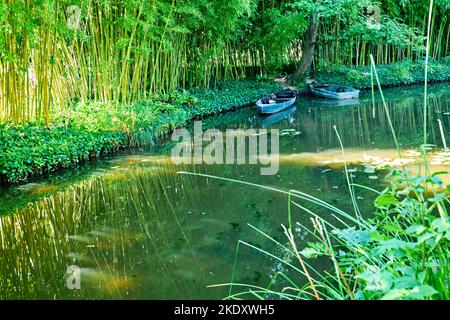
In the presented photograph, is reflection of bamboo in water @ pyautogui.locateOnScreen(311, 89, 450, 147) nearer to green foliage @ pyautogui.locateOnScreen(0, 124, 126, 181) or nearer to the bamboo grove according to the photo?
the bamboo grove

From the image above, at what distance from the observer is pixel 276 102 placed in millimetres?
10062

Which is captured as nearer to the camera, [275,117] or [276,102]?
[275,117]

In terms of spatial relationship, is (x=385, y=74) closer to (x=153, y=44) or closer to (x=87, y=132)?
(x=153, y=44)

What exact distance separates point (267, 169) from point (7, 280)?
3252 millimetres

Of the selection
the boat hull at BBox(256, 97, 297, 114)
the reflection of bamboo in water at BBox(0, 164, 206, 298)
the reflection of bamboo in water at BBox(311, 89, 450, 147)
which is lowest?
the reflection of bamboo in water at BBox(0, 164, 206, 298)

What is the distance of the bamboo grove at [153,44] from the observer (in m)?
5.97

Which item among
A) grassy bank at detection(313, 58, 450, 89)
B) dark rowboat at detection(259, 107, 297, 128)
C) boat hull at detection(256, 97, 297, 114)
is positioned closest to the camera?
dark rowboat at detection(259, 107, 297, 128)

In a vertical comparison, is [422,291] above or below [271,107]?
above

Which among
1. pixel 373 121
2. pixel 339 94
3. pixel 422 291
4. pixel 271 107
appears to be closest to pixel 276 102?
pixel 271 107

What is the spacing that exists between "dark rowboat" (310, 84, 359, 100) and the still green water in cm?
380

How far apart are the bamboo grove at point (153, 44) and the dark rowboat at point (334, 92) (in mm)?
1265

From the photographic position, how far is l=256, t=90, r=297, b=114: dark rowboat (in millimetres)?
9602

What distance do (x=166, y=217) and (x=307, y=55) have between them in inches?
365

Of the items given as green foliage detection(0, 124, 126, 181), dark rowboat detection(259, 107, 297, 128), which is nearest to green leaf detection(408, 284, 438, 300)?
green foliage detection(0, 124, 126, 181)
